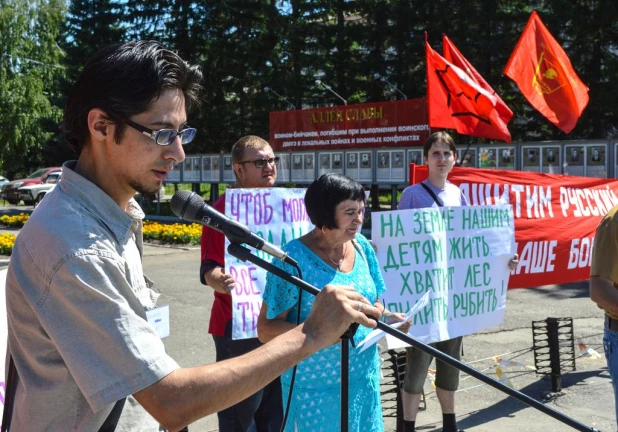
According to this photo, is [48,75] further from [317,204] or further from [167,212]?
[317,204]

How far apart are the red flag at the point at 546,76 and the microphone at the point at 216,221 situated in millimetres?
7167

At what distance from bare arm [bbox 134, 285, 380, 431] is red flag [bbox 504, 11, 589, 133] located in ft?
24.1

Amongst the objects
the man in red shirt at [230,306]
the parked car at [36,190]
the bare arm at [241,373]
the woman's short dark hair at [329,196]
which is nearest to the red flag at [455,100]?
the man in red shirt at [230,306]

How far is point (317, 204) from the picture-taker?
3400mm

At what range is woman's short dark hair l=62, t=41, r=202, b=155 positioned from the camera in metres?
1.60

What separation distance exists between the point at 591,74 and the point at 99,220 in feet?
82.5

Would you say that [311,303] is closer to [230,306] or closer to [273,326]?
[273,326]

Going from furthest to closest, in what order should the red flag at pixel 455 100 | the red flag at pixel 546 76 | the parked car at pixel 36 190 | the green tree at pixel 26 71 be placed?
1. the green tree at pixel 26 71
2. the parked car at pixel 36 190
3. the red flag at pixel 546 76
4. the red flag at pixel 455 100

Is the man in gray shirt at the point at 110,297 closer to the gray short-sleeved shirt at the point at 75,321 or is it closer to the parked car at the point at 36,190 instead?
the gray short-sleeved shirt at the point at 75,321

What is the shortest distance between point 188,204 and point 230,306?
7.68 ft

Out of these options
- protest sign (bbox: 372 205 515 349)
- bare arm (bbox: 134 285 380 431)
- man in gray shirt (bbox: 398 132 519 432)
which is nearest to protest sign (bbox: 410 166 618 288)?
protest sign (bbox: 372 205 515 349)

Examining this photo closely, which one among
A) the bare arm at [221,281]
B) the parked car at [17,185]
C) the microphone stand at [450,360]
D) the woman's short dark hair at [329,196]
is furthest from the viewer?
the parked car at [17,185]

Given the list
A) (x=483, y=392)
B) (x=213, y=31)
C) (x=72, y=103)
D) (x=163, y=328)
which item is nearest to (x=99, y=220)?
(x=72, y=103)

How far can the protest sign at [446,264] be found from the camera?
4.70 m
